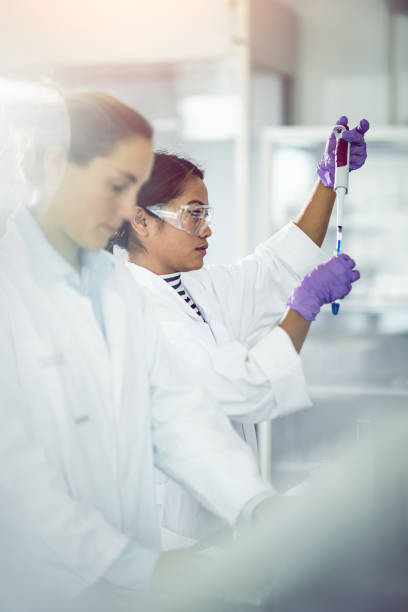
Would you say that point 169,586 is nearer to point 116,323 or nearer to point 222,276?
point 116,323

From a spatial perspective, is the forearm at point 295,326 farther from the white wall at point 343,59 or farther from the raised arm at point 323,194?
the white wall at point 343,59

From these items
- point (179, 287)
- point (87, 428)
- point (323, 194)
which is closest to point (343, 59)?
point (323, 194)

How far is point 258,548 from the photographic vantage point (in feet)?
3.71

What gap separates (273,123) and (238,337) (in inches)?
95.0

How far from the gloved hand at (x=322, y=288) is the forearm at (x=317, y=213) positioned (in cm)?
44

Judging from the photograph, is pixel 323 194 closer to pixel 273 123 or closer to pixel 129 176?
pixel 129 176

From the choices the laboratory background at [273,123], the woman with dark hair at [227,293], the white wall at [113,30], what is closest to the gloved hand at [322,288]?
the woman with dark hair at [227,293]

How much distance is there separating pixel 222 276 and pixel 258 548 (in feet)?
2.73

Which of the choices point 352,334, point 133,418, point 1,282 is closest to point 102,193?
point 1,282

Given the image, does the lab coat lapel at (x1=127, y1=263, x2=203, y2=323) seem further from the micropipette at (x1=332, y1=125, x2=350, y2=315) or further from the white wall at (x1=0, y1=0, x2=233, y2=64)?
the white wall at (x1=0, y1=0, x2=233, y2=64)

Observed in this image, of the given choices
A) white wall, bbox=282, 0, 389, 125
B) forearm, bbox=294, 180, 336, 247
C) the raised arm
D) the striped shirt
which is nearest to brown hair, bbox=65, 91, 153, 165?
the striped shirt

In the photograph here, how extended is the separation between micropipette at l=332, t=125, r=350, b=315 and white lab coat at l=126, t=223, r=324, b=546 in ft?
0.53

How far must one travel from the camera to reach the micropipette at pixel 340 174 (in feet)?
4.51

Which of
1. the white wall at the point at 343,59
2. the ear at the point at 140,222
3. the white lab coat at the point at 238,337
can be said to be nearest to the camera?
the white lab coat at the point at 238,337
